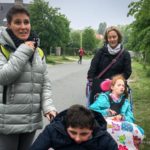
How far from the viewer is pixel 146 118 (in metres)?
10.3

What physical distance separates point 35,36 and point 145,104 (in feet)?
30.6

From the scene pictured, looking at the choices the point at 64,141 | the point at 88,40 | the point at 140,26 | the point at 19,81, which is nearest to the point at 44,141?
the point at 64,141

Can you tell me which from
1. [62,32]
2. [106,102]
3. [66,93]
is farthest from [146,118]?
[62,32]

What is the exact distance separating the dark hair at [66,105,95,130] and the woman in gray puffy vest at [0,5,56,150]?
17.4 inches

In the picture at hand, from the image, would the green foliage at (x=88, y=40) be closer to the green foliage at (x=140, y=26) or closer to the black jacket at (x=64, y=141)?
the green foliage at (x=140, y=26)

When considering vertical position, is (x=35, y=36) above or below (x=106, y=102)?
above

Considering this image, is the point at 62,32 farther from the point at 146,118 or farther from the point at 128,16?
the point at 146,118

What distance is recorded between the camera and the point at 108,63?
6957 mm

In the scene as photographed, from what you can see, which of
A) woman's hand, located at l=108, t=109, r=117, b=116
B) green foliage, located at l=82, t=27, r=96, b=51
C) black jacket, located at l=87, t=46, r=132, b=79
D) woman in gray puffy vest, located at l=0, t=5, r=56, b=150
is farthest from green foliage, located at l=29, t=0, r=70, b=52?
green foliage, located at l=82, t=27, r=96, b=51

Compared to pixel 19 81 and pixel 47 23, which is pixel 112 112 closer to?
pixel 19 81

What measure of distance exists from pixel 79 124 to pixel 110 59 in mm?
3564

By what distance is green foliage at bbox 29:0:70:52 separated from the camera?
41.7m

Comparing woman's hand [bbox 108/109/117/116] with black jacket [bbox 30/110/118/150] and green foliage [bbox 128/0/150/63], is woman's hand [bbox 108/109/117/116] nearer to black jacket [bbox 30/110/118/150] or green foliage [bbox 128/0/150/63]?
black jacket [bbox 30/110/118/150]

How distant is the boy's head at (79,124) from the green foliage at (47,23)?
38.0 metres
